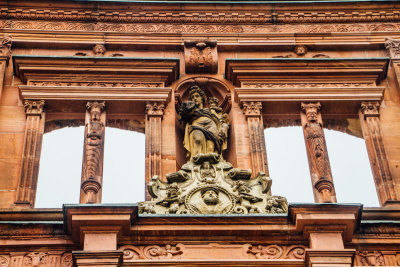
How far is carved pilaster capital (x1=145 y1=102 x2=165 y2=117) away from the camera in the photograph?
55.0 ft

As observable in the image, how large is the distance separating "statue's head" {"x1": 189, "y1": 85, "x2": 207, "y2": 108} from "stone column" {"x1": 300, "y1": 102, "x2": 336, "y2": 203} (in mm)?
1759

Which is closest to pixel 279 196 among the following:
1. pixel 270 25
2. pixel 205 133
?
pixel 205 133

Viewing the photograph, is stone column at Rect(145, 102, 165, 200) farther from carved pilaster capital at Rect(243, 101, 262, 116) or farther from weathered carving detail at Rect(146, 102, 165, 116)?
carved pilaster capital at Rect(243, 101, 262, 116)

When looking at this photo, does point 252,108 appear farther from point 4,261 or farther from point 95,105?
point 4,261

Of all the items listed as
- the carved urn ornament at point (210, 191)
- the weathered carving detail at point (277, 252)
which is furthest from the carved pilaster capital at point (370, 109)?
the weathered carving detail at point (277, 252)

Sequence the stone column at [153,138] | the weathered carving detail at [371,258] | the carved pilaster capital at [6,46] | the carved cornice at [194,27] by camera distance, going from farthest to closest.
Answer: the carved cornice at [194,27], the carved pilaster capital at [6,46], the stone column at [153,138], the weathered carving detail at [371,258]

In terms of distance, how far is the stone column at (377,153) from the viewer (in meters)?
15.6

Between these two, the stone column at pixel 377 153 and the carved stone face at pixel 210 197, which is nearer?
the carved stone face at pixel 210 197

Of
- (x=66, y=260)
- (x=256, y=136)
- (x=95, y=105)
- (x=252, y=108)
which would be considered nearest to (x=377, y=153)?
(x=256, y=136)

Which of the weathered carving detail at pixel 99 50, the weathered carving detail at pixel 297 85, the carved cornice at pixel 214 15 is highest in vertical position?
the carved cornice at pixel 214 15

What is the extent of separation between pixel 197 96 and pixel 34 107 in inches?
111

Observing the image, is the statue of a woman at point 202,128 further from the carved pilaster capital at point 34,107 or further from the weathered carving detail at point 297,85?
the carved pilaster capital at point 34,107

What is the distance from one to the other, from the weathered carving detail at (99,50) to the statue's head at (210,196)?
15.3 feet

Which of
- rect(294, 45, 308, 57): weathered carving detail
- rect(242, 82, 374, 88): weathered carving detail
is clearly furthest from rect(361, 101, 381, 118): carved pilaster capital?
rect(294, 45, 308, 57): weathered carving detail
